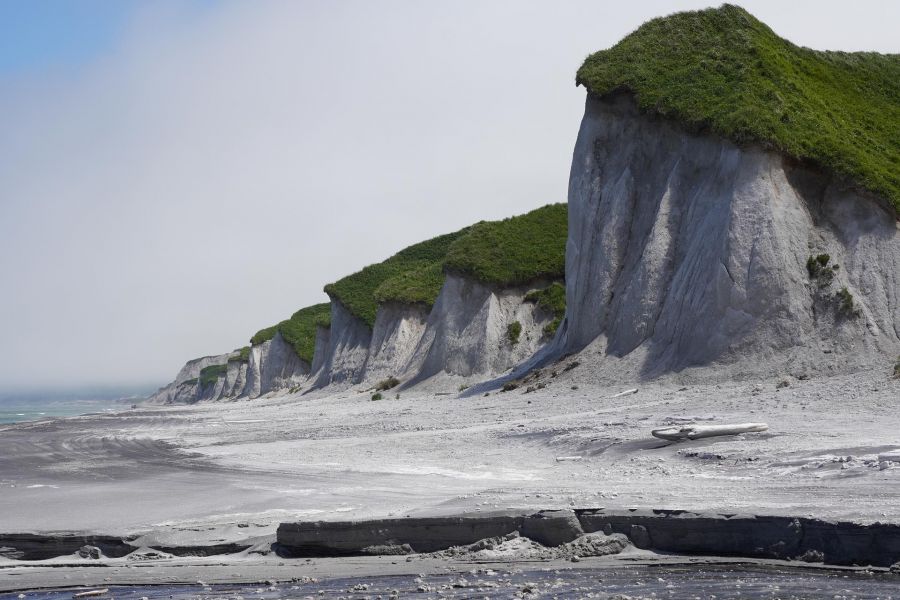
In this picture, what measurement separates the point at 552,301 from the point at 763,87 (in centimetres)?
1550

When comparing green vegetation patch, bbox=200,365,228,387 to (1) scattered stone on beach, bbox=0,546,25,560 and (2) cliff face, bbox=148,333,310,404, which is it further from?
(1) scattered stone on beach, bbox=0,546,25,560

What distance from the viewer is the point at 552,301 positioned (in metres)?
41.0

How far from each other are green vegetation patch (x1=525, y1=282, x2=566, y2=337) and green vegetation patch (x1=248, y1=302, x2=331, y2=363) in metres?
39.1

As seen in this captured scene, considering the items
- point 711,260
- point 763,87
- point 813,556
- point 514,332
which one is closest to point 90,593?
point 813,556

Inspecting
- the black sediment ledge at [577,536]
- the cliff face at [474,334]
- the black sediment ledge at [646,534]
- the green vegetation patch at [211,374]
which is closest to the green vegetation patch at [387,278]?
the cliff face at [474,334]

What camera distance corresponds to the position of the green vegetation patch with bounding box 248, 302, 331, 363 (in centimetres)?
8675

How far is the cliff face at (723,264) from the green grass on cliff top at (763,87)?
0.67 m

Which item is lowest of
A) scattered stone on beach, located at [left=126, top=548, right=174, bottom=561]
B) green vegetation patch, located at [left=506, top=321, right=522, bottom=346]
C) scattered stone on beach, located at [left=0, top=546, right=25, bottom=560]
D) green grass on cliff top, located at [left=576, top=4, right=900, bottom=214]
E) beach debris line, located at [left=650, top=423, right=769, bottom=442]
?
scattered stone on beach, located at [left=126, top=548, right=174, bottom=561]

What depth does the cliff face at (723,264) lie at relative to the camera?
75.9 ft

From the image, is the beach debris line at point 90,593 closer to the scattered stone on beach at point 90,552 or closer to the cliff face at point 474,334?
the scattered stone on beach at point 90,552

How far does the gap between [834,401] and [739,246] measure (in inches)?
322

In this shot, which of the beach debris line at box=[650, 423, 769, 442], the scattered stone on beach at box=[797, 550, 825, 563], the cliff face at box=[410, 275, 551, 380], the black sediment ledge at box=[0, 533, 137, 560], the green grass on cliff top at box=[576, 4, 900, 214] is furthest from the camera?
the cliff face at box=[410, 275, 551, 380]

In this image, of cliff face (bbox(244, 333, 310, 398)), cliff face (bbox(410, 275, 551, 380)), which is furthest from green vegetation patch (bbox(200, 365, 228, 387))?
cliff face (bbox(410, 275, 551, 380))

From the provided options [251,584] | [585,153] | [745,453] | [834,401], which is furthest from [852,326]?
[251,584]
